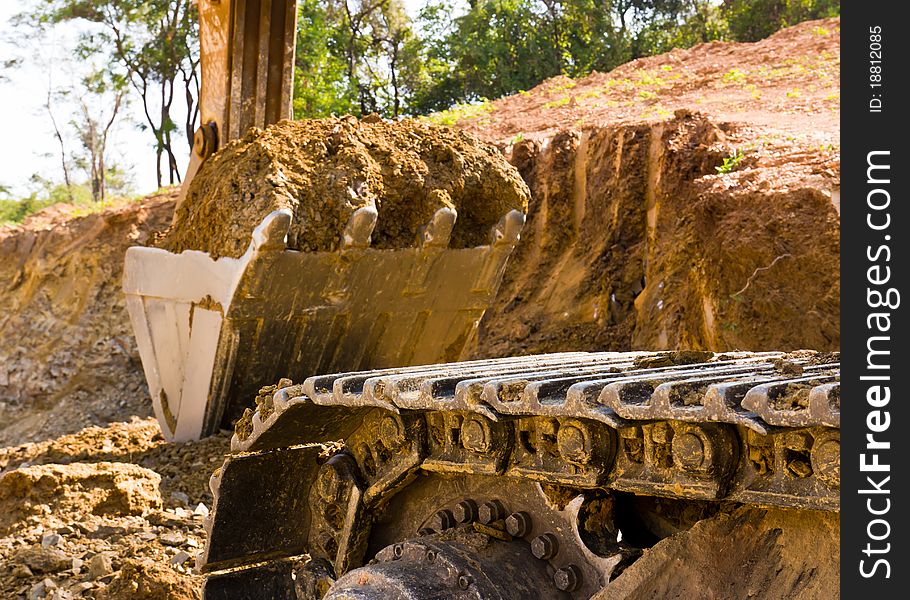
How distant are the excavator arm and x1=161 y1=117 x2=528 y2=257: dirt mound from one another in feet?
1.77

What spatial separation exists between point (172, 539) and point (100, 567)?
1.66ft

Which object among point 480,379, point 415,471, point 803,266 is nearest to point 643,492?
→ point 480,379

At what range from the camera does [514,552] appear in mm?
2701

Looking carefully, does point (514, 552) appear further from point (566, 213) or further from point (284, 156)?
point (566, 213)

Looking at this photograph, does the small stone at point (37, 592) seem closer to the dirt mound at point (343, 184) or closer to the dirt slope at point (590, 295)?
the dirt slope at point (590, 295)

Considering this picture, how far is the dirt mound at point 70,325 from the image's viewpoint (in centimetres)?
1034

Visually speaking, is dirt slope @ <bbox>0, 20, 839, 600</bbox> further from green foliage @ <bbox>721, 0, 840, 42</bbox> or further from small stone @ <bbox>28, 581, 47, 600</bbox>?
green foliage @ <bbox>721, 0, 840, 42</bbox>

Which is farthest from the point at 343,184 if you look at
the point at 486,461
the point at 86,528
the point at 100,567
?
the point at 486,461

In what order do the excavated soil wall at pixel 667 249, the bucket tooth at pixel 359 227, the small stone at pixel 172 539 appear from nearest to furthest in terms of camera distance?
1. the small stone at pixel 172 539
2. the bucket tooth at pixel 359 227
3. the excavated soil wall at pixel 667 249

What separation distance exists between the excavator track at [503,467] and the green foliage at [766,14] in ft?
69.5

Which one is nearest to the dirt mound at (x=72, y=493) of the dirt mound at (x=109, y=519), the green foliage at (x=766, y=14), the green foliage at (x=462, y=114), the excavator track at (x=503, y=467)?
the dirt mound at (x=109, y=519)

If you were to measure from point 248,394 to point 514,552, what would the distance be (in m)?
3.62
